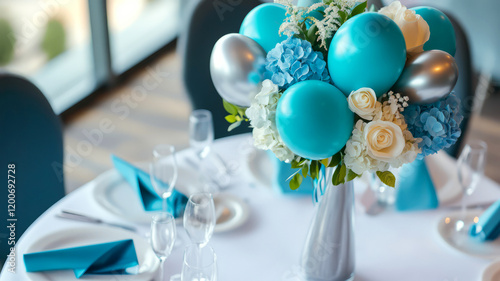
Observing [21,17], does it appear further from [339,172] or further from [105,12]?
[339,172]

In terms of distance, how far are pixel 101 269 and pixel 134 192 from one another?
1.18 feet

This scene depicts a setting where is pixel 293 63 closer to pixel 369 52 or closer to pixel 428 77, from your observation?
pixel 369 52

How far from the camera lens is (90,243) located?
4.61 ft

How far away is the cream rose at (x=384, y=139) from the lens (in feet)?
3.44

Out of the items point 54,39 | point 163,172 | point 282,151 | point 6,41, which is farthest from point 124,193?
point 54,39

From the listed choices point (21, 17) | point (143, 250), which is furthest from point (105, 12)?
point (143, 250)

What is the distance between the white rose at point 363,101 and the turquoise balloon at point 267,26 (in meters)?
0.23

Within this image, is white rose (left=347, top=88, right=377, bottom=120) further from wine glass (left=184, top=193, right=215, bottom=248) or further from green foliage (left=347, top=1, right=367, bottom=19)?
wine glass (left=184, top=193, right=215, bottom=248)

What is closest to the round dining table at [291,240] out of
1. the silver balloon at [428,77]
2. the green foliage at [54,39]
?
the silver balloon at [428,77]

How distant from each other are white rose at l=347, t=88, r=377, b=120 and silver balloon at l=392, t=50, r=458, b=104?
10 cm

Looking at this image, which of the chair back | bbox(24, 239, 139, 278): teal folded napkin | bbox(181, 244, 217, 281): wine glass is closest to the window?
the chair back

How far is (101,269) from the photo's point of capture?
4.28 feet

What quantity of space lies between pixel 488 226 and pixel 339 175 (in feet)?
1.90

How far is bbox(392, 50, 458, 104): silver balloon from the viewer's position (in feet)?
3.52
